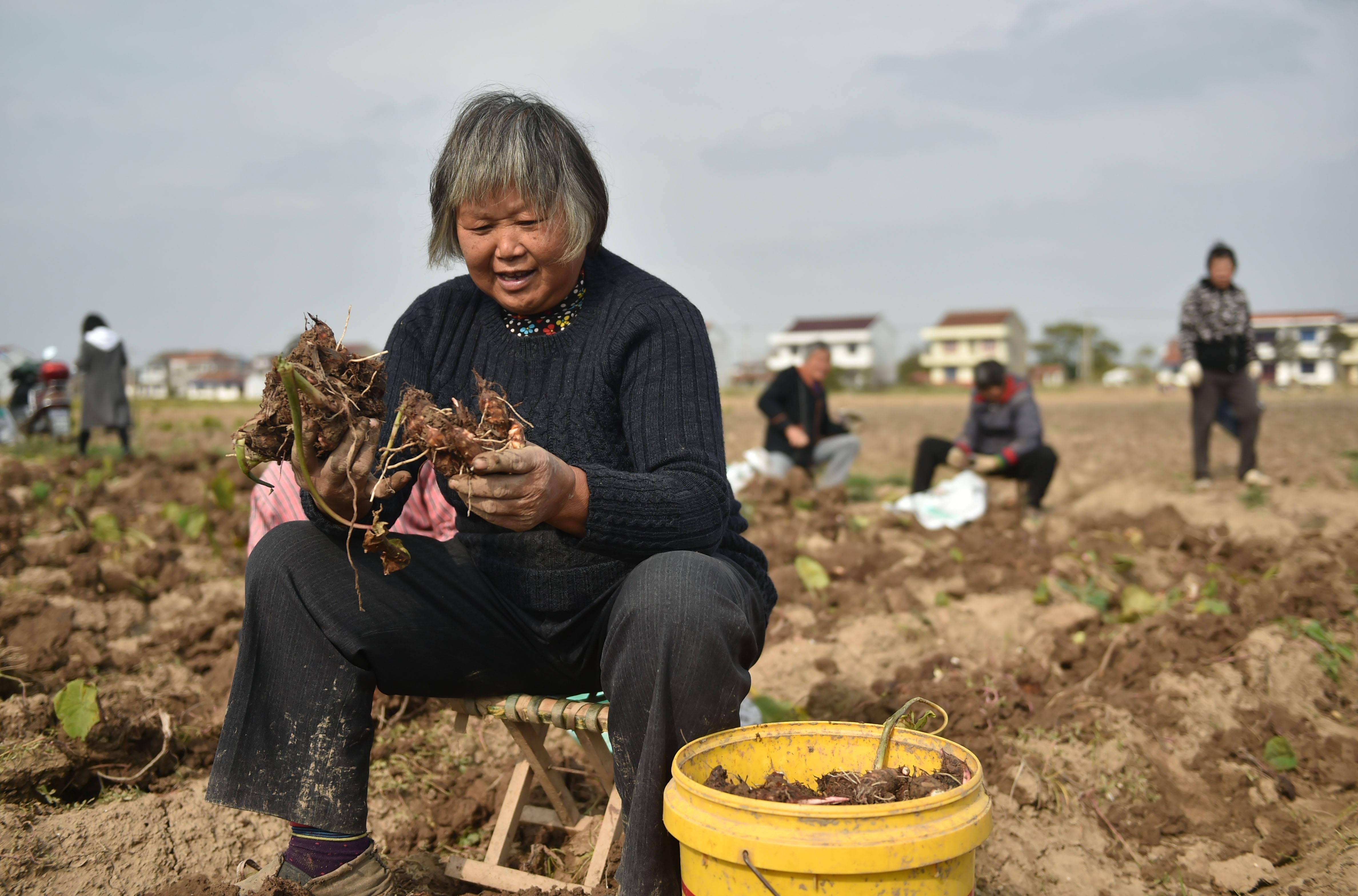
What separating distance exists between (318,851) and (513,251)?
1.14 m

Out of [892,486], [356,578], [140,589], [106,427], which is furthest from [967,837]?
[106,427]

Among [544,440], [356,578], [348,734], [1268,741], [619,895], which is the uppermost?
[544,440]

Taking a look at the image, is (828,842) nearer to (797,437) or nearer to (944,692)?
(944,692)

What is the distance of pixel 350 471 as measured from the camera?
1.69 m

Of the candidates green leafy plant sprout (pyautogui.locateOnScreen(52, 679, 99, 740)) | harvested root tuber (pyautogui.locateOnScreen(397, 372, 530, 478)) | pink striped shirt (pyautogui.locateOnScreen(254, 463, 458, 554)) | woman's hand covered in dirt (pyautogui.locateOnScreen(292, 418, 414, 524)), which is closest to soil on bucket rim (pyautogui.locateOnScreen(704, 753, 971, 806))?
harvested root tuber (pyautogui.locateOnScreen(397, 372, 530, 478))

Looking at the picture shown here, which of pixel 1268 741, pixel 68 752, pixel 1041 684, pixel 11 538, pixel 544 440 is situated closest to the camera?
pixel 544 440

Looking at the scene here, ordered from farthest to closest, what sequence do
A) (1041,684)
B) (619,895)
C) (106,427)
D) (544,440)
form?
(106,427)
(1041,684)
(544,440)
(619,895)

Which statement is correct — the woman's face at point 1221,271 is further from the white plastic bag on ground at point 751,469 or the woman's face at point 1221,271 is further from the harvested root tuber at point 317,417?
the harvested root tuber at point 317,417

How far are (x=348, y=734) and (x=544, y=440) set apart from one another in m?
0.64

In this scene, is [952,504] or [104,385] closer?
[952,504]

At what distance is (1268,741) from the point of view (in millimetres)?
2791

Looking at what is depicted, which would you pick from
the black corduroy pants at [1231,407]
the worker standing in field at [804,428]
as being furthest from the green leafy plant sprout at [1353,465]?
the worker standing in field at [804,428]

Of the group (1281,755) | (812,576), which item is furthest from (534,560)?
(812,576)

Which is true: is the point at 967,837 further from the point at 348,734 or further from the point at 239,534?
the point at 239,534
